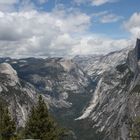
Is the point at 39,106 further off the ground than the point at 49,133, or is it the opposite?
the point at 39,106

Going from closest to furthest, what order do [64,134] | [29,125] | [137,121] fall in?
[137,121] < [29,125] < [64,134]

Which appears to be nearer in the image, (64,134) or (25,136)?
(25,136)

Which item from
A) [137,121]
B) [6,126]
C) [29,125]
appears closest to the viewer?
[137,121]

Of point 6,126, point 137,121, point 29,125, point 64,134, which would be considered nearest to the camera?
point 137,121

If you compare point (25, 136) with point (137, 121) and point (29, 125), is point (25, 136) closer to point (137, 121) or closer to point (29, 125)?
point (29, 125)

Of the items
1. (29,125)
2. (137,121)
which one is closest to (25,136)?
(29,125)

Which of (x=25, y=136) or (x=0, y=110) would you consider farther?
(x=0, y=110)

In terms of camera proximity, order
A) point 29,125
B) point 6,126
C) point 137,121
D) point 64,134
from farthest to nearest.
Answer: point 64,134, point 6,126, point 29,125, point 137,121

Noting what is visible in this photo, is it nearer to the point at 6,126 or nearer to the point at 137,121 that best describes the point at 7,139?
the point at 6,126

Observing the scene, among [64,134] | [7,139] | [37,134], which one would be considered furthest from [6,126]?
[64,134]
